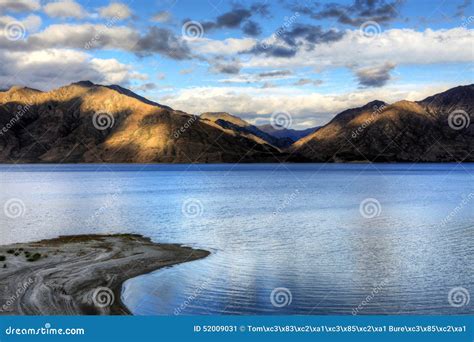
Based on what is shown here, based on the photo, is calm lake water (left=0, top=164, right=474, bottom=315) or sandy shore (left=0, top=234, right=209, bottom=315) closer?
sandy shore (left=0, top=234, right=209, bottom=315)

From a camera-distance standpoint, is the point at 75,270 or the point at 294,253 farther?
the point at 294,253

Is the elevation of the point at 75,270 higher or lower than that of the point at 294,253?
higher

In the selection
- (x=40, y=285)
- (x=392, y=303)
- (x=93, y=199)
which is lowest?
(x=392, y=303)

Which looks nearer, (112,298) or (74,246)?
(112,298)

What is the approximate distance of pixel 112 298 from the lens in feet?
85.8

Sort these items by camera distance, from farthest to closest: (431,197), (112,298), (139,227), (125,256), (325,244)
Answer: (431,197) < (139,227) < (325,244) < (125,256) < (112,298)

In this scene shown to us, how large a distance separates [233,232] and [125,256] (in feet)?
57.5

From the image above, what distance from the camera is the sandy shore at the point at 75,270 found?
2439 cm

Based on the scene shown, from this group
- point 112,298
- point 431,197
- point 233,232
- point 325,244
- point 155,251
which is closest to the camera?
point 112,298

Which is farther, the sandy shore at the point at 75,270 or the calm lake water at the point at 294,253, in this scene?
the calm lake water at the point at 294,253

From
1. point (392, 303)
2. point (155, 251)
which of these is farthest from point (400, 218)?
point (392, 303)

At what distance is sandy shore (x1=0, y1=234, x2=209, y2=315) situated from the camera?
24.4 metres

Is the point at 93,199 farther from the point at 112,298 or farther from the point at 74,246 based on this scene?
the point at 112,298

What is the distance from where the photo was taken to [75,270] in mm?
31344
